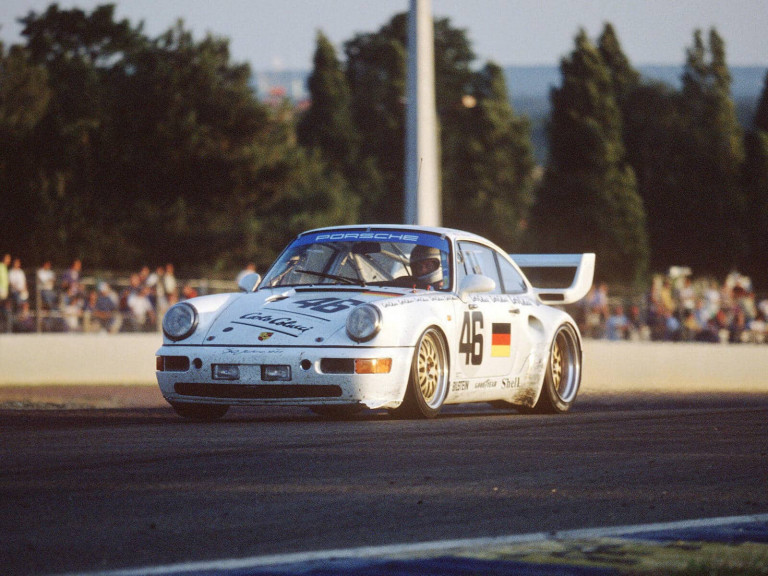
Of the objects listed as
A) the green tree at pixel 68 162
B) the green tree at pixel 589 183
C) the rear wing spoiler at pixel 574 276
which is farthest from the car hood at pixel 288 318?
the green tree at pixel 589 183

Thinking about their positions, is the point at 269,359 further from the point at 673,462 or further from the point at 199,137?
the point at 199,137

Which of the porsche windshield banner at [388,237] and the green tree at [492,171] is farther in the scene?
the green tree at [492,171]

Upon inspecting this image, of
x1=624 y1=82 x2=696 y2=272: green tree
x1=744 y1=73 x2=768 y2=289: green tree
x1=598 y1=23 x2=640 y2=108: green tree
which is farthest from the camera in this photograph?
x1=598 y1=23 x2=640 y2=108: green tree

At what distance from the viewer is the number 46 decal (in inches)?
381

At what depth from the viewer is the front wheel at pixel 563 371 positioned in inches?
423

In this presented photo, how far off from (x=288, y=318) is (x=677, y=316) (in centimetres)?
2156

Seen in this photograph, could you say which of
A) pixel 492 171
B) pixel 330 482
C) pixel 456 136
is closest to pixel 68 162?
pixel 492 171

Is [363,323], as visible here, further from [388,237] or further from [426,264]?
[388,237]

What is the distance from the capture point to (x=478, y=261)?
10.5 metres

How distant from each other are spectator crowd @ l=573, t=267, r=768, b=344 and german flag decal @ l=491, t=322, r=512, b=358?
1738 cm

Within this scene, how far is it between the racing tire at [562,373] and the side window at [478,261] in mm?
737

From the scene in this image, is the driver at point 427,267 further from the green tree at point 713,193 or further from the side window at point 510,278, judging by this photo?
the green tree at point 713,193

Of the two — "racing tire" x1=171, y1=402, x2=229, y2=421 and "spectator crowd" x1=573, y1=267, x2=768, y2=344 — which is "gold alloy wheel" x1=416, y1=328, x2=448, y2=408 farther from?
"spectator crowd" x1=573, y1=267, x2=768, y2=344

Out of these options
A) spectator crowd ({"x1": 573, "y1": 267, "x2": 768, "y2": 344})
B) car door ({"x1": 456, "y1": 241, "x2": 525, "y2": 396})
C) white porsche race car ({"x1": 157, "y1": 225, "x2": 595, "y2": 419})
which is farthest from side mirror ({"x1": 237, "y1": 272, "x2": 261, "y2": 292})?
spectator crowd ({"x1": 573, "y1": 267, "x2": 768, "y2": 344})
